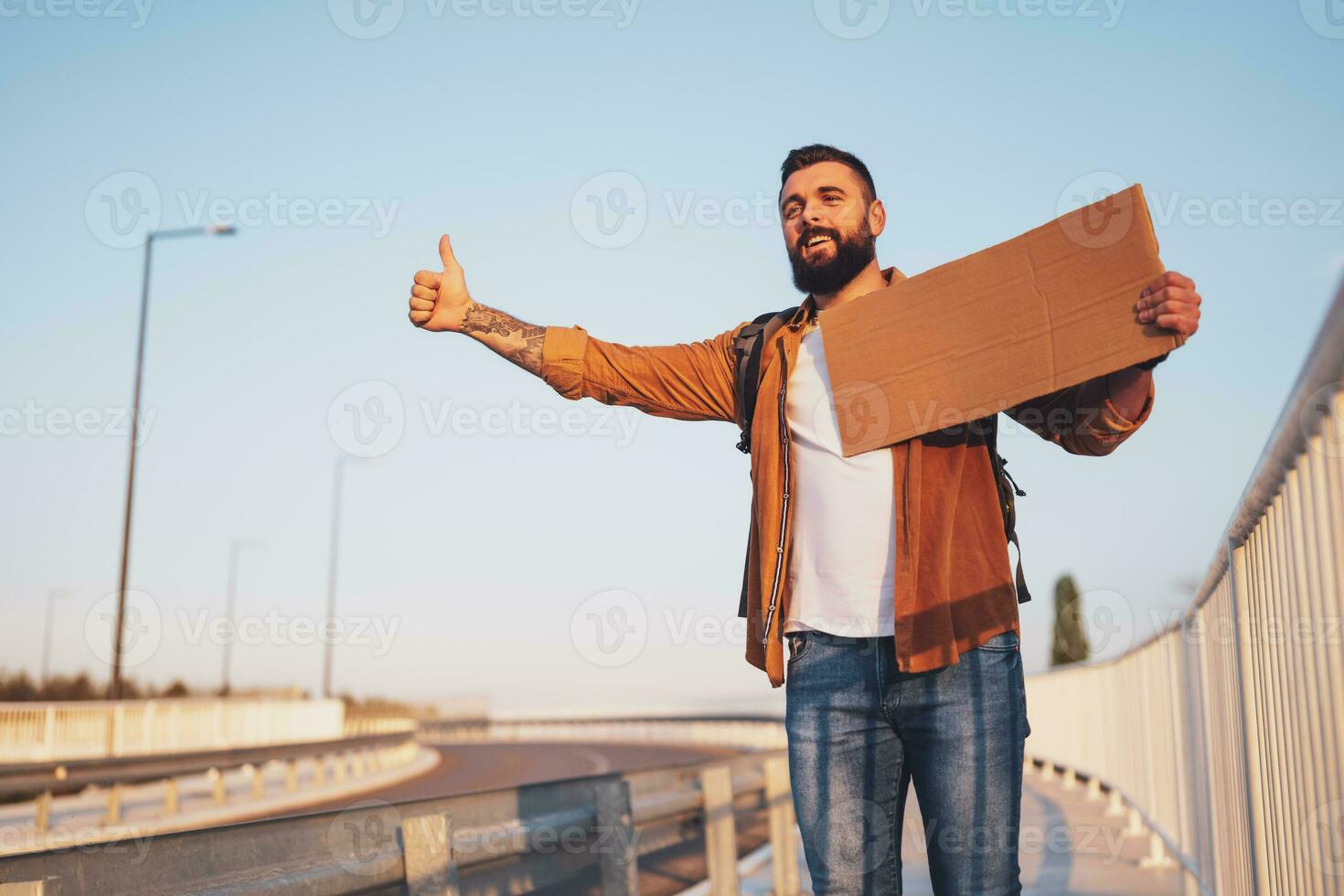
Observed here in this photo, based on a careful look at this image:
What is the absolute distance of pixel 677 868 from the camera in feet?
27.4

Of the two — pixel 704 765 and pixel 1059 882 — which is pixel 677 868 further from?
pixel 1059 882

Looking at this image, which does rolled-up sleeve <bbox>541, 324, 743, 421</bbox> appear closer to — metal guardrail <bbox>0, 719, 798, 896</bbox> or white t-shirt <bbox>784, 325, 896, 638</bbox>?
white t-shirt <bbox>784, 325, 896, 638</bbox>

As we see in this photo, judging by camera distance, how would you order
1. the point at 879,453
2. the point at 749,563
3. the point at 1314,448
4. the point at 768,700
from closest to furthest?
the point at 1314,448
the point at 879,453
the point at 749,563
the point at 768,700

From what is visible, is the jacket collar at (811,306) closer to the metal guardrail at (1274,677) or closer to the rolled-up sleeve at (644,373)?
the rolled-up sleeve at (644,373)

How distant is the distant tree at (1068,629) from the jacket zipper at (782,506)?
55383 millimetres

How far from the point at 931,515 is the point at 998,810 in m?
0.73

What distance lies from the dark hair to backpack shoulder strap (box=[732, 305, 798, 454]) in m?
0.38

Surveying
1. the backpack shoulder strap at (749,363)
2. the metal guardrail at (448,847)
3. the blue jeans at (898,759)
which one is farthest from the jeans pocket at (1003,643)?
the metal guardrail at (448,847)

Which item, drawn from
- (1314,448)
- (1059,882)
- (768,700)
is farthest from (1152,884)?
(768,700)

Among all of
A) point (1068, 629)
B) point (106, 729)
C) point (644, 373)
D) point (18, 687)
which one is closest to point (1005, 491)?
point (644, 373)

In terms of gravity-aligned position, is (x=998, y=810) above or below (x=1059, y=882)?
above

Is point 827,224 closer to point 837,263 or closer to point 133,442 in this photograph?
point 837,263

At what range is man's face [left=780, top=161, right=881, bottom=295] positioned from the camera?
12.6ft

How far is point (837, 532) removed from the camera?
3537 millimetres
